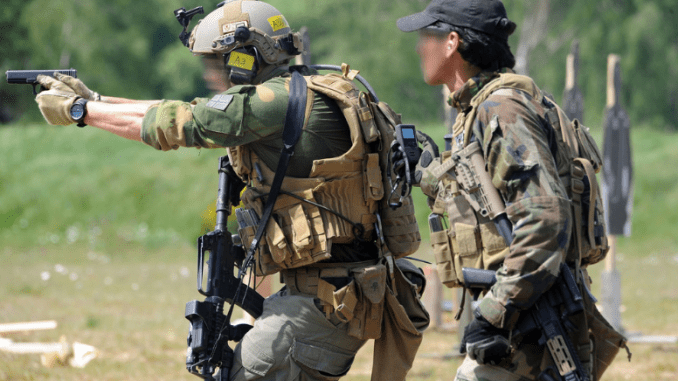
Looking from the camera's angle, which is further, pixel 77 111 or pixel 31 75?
pixel 31 75

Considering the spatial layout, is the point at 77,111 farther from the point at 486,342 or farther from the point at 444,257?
the point at 486,342

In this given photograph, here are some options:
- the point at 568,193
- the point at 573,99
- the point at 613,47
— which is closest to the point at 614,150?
the point at 573,99

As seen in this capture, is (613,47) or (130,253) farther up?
(613,47)

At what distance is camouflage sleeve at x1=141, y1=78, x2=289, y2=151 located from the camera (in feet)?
10.8

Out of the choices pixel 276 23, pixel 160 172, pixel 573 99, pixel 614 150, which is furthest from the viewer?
pixel 160 172

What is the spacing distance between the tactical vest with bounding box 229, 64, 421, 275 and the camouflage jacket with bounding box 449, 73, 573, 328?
2.31 ft

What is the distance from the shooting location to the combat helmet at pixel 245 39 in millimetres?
3650

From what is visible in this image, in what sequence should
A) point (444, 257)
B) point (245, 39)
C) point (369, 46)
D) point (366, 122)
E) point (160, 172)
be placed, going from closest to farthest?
point (444, 257), point (366, 122), point (245, 39), point (160, 172), point (369, 46)

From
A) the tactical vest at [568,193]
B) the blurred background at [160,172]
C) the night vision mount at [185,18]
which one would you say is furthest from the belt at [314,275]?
the blurred background at [160,172]

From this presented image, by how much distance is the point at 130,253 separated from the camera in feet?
49.6

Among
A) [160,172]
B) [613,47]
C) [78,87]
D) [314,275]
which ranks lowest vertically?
[314,275]

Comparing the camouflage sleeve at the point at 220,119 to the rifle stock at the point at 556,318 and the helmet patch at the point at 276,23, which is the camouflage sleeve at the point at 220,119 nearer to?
the helmet patch at the point at 276,23

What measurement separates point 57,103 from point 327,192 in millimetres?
1193

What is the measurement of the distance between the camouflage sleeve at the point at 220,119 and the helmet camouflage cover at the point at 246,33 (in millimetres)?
338
